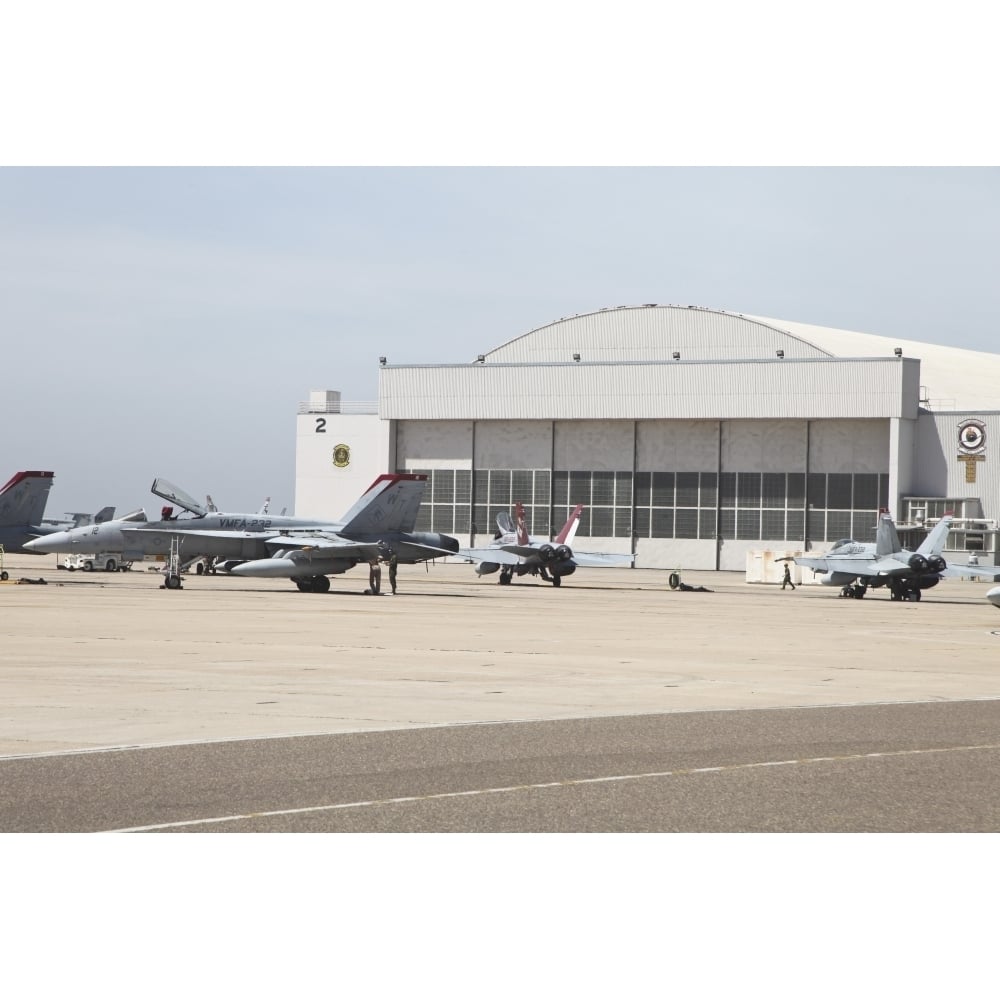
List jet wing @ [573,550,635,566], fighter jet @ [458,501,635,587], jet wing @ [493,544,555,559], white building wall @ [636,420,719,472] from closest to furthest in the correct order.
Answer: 1. fighter jet @ [458,501,635,587]
2. jet wing @ [493,544,555,559]
3. jet wing @ [573,550,635,566]
4. white building wall @ [636,420,719,472]

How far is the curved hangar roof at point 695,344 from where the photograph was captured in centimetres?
8300

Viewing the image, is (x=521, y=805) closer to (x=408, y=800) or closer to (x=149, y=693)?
(x=408, y=800)

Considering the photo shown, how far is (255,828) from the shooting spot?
33.2 feet

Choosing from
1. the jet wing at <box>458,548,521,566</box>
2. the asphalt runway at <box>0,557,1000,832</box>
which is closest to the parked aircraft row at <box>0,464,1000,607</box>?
the jet wing at <box>458,548,521,566</box>

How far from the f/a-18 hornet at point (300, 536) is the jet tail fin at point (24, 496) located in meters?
6.10

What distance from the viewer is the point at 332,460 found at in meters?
90.1

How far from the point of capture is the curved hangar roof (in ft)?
272

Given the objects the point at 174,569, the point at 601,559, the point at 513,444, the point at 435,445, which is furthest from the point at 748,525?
the point at 174,569

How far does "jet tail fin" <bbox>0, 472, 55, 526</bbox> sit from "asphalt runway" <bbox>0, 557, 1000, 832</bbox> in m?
22.9

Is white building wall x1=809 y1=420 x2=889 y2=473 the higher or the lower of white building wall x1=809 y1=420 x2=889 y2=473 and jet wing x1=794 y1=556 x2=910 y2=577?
the higher

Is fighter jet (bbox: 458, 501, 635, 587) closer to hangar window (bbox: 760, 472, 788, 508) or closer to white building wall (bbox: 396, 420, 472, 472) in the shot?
hangar window (bbox: 760, 472, 788, 508)

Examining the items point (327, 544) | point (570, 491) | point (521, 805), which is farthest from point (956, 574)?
point (521, 805)

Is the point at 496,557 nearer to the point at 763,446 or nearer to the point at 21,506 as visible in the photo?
the point at 21,506

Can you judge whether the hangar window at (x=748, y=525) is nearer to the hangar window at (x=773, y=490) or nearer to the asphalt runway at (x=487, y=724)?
the hangar window at (x=773, y=490)
